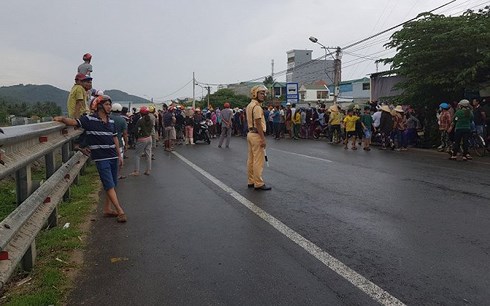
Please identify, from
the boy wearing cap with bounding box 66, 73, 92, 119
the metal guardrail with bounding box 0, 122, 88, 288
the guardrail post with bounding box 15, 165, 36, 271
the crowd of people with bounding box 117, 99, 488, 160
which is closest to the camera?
the metal guardrail with bounding box 0, 122, 88, 288

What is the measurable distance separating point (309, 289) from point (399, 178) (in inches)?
259

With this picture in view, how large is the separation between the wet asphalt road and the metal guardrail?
2.05 feet

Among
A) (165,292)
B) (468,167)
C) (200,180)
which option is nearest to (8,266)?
(165,292)

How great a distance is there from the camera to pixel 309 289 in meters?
3.86

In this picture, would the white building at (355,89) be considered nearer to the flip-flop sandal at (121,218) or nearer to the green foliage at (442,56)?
the green foliage at (442,56)

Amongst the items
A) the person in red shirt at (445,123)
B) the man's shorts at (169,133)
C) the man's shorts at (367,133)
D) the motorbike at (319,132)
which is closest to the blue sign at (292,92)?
the motorbike at (319,132)

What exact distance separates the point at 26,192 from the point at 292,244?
2.78 metres

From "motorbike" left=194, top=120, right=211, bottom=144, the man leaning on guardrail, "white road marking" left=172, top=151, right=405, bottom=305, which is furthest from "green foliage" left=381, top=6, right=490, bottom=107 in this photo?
the man leaning on guardrail

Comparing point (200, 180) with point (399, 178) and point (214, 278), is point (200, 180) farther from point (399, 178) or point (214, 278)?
point (214, 278)

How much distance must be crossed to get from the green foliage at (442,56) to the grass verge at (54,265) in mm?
14021

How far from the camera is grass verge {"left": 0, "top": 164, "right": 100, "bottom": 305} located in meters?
3.74

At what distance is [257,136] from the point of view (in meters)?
8.52

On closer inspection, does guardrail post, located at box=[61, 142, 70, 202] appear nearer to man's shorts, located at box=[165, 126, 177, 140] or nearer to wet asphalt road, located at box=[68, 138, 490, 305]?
wet asphalt road, located at box=[68, 138, 490, 305]

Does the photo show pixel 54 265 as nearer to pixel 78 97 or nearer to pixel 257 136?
pixel 78 97
